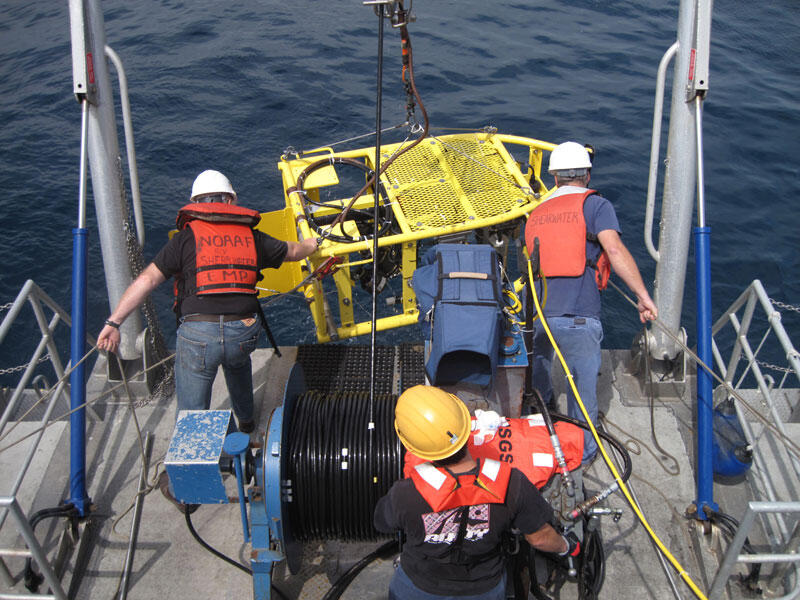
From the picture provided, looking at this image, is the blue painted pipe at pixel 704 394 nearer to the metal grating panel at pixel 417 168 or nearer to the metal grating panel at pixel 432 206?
the metal grating panel at pixel 432 206

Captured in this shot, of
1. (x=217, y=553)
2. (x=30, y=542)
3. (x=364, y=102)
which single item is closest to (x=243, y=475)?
(x=217, y=553)

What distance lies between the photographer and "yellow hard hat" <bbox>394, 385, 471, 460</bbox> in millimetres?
2854

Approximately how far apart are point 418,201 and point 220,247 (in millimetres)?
2418

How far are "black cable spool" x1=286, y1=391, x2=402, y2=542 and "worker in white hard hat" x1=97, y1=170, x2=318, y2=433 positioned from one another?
833mm

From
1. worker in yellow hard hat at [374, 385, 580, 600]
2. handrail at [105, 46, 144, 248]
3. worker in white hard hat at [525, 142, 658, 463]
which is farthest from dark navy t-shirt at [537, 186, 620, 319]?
handrail at [105, 46, 144, 248]

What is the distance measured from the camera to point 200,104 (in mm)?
13148

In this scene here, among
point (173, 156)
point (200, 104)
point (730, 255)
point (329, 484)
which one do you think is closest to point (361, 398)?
point (329, 484)

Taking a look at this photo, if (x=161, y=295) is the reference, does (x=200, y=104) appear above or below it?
above

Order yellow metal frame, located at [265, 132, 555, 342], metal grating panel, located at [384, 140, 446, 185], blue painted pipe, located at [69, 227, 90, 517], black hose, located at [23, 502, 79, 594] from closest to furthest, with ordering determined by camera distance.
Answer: black hose, located at [23, 502, 79, 594], blue painted pipe, located at [69, 227, 90, 517], yellow metal frame, located at [265, 132, 555, 342], metal grating panel, located at [384, 140, 446, 185]

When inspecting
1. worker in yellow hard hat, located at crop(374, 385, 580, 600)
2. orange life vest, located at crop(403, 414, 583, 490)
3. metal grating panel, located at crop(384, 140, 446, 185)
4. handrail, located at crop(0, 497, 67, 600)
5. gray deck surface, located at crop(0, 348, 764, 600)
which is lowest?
gray deck surface, located at crop(0, 348, 764, 600)

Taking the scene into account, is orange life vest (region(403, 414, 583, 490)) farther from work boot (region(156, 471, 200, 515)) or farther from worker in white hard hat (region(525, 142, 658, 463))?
work boot (region(156, 471, 200, 515))

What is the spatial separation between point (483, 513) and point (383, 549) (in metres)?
1.71

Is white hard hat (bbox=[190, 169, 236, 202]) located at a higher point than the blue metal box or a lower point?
higher

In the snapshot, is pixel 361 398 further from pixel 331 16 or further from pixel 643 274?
pixel 331 16
